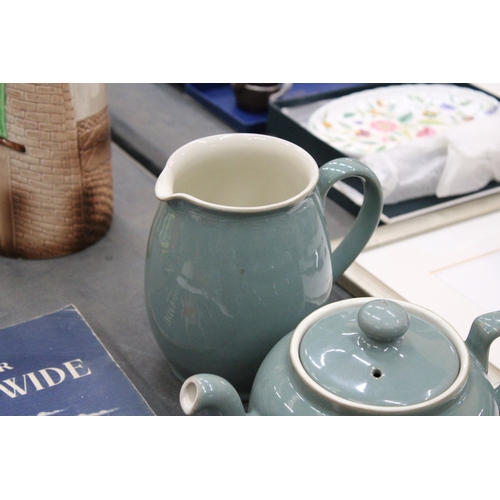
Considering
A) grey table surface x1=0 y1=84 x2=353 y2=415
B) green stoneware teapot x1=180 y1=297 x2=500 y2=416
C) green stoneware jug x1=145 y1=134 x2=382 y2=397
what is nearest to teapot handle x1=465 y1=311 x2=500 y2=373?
green stoneware teapot x1=180 y1=297 x2=500 y2=416

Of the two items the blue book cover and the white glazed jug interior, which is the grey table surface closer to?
the blue book cover

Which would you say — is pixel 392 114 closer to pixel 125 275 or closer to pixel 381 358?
pixel 125 275

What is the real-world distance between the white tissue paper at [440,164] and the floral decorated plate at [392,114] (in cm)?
7

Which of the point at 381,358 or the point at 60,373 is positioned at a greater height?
the point at 381,358

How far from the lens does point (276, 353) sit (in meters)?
0.46

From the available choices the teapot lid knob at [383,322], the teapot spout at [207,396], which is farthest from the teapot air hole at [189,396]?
the teapot lid knob at [383,322]

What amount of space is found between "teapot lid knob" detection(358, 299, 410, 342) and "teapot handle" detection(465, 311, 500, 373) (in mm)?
59

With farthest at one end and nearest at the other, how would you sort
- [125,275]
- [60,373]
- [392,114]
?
[392,114] < [125,275] < [60,373]

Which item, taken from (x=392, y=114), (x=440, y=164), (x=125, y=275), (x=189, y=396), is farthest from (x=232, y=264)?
(x=392, y=114)

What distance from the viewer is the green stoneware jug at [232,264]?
0.49m

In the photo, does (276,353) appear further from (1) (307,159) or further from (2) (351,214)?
(2) (351,214)

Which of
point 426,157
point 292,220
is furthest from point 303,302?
point 426,157

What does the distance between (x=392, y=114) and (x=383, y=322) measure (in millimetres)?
606

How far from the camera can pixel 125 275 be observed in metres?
0.72
